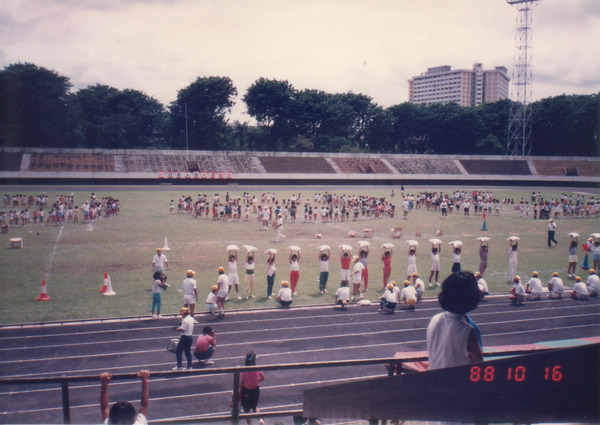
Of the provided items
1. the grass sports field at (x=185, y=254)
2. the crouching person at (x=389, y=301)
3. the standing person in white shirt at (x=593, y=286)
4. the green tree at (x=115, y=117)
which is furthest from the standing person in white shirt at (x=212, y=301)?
the green tree at (x=115, y=117)

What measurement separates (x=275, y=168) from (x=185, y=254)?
134 feet

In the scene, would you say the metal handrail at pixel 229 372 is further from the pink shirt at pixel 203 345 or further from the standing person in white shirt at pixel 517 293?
the standing person in white shirt at pixel 517 293

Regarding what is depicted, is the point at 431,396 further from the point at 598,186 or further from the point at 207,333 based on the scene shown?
the point at 598,186

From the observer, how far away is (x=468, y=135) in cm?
8325

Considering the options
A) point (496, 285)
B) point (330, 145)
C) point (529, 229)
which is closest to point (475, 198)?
point (529, 229)

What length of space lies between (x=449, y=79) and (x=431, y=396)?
188189 mm

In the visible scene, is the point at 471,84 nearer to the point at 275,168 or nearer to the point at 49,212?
the point at 275,168

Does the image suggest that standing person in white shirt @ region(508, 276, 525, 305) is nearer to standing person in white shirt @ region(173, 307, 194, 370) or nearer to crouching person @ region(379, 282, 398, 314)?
crouching person @ region(379, 282, 398, 314)

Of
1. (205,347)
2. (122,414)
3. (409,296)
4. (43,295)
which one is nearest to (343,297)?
(409,296)

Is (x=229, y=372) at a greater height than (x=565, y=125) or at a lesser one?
lesser

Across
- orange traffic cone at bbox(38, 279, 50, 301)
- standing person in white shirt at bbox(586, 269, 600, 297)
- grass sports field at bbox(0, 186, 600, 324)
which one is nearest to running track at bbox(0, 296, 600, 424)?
standing person in white shirt at bbox(586, 269, 600, 297)

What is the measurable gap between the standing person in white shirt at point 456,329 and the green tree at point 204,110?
7440cm

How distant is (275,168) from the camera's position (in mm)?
61062

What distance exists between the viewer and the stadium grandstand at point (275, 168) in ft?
170
